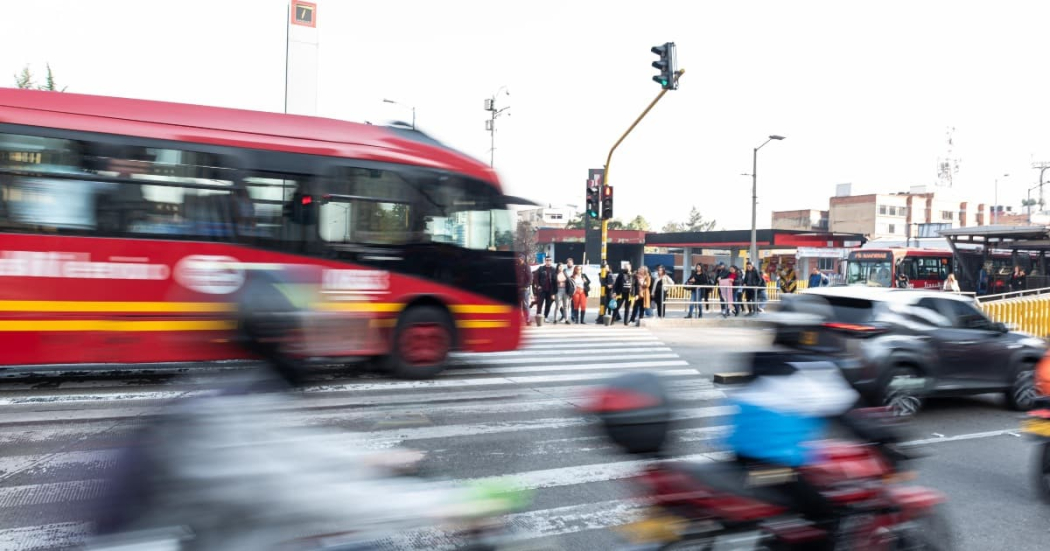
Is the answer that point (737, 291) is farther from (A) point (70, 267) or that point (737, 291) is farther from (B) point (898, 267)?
(A) point (70, 267)

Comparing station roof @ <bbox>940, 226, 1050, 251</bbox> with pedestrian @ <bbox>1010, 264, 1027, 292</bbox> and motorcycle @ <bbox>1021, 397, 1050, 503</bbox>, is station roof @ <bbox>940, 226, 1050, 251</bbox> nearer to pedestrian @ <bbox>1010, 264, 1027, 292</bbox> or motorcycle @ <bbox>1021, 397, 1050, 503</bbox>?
pedestrian @ <bbox>1010, 264, 1027, 292</bbox>

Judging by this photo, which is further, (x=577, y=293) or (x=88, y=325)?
(x=577, y=293)

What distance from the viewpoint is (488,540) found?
266cm

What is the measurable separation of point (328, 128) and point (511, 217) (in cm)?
290

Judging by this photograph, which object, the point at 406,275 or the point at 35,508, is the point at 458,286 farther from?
the point at 35,508

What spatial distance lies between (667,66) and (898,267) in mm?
25601

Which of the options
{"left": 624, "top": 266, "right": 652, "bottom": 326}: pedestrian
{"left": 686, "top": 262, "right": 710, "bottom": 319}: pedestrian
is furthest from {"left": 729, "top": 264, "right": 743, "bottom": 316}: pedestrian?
{"left": 624, "top": 266, "right": 652, "bottom": 326}: pedestrian

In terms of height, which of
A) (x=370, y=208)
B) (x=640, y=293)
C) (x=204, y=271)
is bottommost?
(x=640, y=293)

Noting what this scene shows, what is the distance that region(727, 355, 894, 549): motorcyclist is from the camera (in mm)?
3400

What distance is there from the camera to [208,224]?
908 centimetres

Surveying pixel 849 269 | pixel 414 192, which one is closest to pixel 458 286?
pixel 414 192

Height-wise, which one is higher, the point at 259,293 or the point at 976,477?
the point at 259,293

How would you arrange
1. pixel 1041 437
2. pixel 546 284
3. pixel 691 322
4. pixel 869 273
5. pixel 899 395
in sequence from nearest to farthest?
pixel 1041 437 < pixel 899 395 < pixel 546 284 < pixel 691 322 < pixel 869 273


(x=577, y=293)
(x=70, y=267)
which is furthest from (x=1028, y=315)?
(x=70, y=267)
